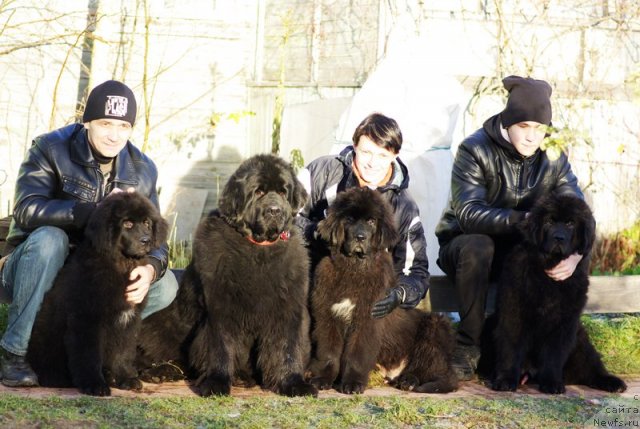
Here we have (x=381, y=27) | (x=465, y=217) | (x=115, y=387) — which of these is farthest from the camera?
(x=381, y=27)

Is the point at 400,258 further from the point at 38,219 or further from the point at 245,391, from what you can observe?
the point at 38,219

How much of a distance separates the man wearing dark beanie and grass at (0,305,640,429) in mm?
567

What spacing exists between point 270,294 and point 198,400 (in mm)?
659

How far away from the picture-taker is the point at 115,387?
4.50m

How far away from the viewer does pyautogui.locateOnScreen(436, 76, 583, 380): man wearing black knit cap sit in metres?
5.24

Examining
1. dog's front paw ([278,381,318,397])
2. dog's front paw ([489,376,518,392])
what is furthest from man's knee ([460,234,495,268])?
dog's front paw ([278,381,318,397])

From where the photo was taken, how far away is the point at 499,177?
5484mm

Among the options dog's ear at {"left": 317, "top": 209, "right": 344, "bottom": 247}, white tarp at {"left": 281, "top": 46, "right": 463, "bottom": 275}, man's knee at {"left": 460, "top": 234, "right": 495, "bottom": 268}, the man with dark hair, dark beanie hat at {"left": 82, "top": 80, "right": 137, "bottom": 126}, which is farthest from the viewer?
white tarp at {"left": 281, "top": 46, "right": 463, "bottom": 275}

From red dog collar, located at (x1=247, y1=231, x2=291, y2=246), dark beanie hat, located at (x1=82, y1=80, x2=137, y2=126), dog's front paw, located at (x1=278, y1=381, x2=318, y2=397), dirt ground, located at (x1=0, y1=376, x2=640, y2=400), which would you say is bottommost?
dirt ground, located at (x1=0, y1=376, x2=640, y2=400)

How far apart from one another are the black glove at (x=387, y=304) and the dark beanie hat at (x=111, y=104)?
1.77 meters

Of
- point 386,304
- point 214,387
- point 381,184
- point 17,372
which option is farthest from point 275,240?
point 17,372

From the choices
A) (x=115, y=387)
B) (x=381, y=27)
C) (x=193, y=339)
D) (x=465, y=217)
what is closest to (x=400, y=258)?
(x=465, y=217)

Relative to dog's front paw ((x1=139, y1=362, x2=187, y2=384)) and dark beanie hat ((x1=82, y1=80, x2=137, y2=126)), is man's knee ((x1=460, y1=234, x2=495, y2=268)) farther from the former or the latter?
dark beanie hat ((x1=82, y1=80, x2=137, y2=126))

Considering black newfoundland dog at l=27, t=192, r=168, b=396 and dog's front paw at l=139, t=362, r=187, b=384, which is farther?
dog's front paw at l=139, t=362, r=187, b=384
